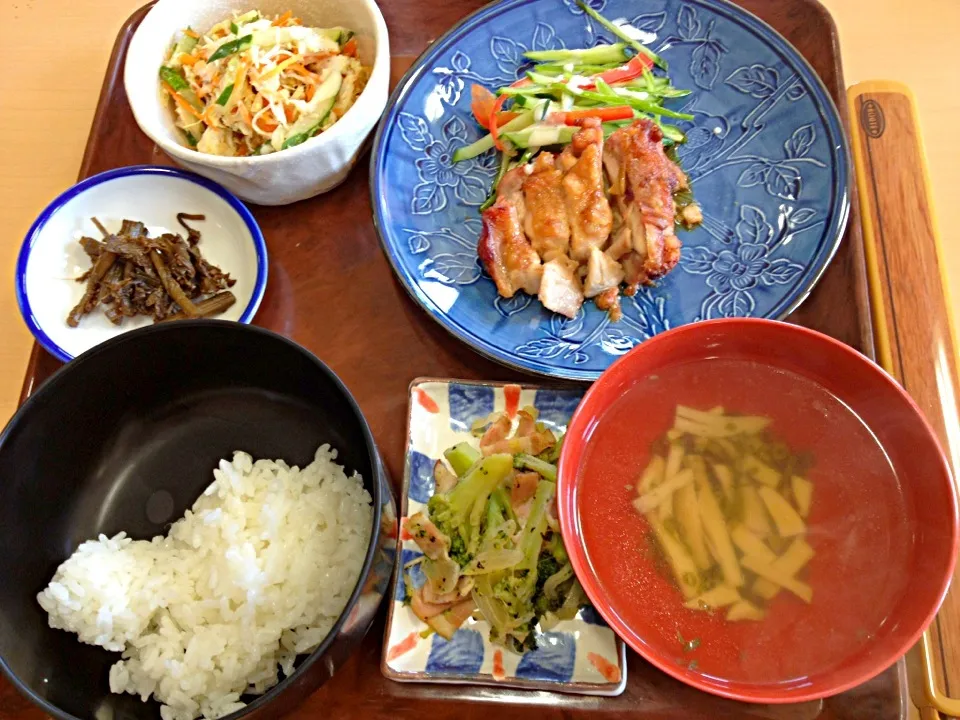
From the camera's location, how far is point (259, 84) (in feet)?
5.18

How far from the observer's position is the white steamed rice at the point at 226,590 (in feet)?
3.78

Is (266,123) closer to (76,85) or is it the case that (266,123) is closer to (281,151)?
(281,151)

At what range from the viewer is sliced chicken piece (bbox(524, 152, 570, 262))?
1.54 m

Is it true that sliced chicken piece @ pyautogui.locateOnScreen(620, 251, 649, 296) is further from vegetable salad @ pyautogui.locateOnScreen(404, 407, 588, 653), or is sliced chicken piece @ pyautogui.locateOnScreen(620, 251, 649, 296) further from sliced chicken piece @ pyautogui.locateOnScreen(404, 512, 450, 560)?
sliced chicken piece @ pyautogui.locateOnScreen(404, 512, 450, 560)

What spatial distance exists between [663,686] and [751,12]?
164cm

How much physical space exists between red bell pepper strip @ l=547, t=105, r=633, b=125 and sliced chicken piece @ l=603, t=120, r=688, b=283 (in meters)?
0.10

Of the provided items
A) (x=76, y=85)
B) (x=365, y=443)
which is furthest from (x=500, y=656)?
(x=76, y=85)

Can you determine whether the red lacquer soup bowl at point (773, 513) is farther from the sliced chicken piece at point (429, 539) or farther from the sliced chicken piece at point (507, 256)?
the sliced chicken piece at point (507, 256)

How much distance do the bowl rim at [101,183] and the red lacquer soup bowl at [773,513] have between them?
2.72 ft

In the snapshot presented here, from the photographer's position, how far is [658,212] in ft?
4.87

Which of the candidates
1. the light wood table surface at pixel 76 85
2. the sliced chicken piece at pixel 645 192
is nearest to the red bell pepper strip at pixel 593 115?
the sliced chicken piece at pixel 645 192

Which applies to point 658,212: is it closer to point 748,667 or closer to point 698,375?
point 698,375

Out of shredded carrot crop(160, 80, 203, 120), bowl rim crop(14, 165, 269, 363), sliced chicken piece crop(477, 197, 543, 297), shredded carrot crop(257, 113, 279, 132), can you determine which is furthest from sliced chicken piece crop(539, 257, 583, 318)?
shredded carrot crop(160, 80, 203, 120)

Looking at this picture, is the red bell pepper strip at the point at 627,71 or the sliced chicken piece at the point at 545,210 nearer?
the sliced chicken piece at the point at 545,210
